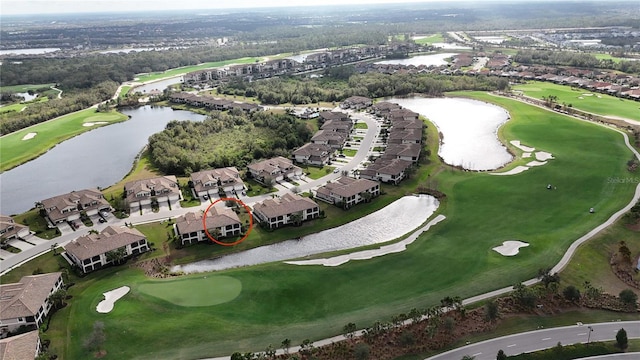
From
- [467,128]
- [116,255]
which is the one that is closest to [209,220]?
[116,255]

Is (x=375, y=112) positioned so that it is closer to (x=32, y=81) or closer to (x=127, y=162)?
(x=127, y=162)

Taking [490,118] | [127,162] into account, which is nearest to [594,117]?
[490,118]

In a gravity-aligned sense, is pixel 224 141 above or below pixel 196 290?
above

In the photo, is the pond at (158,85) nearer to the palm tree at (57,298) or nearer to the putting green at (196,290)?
the palm tree at (57,298)

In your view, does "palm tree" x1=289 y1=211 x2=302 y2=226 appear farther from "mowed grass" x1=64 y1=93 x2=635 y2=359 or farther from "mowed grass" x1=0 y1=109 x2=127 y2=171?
"mowed grass" x1=0 y1=109 x2=127 y2=171

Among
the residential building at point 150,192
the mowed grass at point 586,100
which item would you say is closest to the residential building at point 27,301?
the residential building at point 150,192

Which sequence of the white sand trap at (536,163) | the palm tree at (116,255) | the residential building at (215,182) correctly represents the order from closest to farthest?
the palm tree at (116,255)
the residential building at (215,182)
the white sand trap at (536,163)

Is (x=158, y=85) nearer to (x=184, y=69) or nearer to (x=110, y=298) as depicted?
(x=184, y=69)
